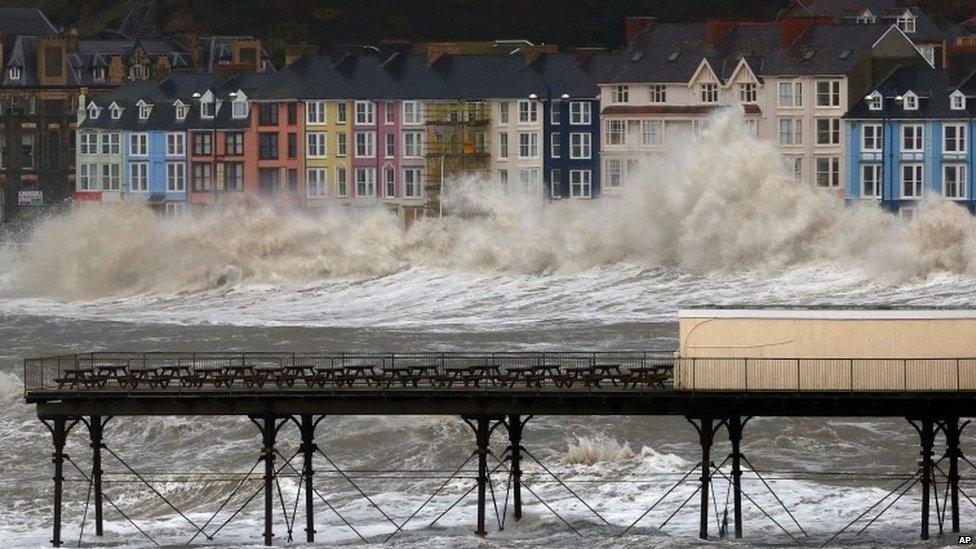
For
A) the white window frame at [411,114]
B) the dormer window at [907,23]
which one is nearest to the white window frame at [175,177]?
the white window frame at [411,114]

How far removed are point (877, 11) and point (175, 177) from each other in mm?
29824

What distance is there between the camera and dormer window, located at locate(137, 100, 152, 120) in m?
145

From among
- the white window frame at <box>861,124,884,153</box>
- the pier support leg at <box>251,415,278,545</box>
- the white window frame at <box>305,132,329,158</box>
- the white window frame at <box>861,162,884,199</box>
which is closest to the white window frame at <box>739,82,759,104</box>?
the white window frame at <box>861,124,884,153</box>

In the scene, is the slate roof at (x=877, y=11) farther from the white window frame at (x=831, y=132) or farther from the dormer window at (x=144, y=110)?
the dormer window at (x=144, y=110)

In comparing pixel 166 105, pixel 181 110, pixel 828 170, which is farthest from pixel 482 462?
pixel 166 105

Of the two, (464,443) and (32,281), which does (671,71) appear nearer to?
(32,281)

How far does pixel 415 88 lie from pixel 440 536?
75460mm

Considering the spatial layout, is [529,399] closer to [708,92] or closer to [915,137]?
[915,137]

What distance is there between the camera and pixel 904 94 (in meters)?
121

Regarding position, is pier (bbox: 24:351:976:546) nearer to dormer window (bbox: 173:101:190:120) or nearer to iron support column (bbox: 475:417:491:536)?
iron support column (bbox: 475:417:491:536)

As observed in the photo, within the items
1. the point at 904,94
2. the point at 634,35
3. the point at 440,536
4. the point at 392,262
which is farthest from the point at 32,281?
the point at 440,536

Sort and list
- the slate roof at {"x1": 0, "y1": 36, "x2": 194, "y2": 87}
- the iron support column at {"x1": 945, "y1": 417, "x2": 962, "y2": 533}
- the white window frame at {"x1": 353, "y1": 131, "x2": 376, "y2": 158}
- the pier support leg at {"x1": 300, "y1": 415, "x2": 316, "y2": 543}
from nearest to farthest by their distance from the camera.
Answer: the iron support column at {"x1": 945, "y1": 417, "x2": 962, "y2": 533}
the pier support leg at {"x1": 300, "y1": 415, "x2": 316, "y2": 543}
the white window frame at {"x1": 353, "y1": 131, "x2": 376, "y2": 158}
the slate roof at {"x1": 0, "y1": 36, "x2": 194, "y2": 87}

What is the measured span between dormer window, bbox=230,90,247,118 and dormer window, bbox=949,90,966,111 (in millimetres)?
32936

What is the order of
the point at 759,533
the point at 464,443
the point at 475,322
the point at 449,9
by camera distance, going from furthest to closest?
1. the point at 449,9
2. the point at 475,322
3. the point at 464,443
4. the point at 759,533
